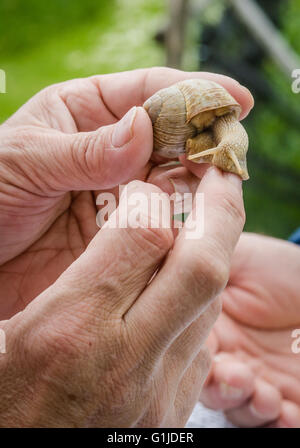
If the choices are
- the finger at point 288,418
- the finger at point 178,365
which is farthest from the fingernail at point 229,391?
the finger at point 178,365

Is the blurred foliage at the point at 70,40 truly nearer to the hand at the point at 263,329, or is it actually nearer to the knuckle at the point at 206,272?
the hand at the point at 263,329

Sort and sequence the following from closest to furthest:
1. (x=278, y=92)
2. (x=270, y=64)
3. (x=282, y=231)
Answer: (x=282, y=231) → (x=278, y=92) → (x=270, y=64)

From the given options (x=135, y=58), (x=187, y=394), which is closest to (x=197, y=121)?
(x=187, y=394)

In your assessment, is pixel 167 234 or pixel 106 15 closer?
pixel 167 234

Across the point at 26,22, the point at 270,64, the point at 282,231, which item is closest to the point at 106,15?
the point at 26,22

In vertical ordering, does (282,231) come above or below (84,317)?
below

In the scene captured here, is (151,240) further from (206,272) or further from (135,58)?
(135,58)

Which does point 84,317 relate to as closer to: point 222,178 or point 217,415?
point 222,178
